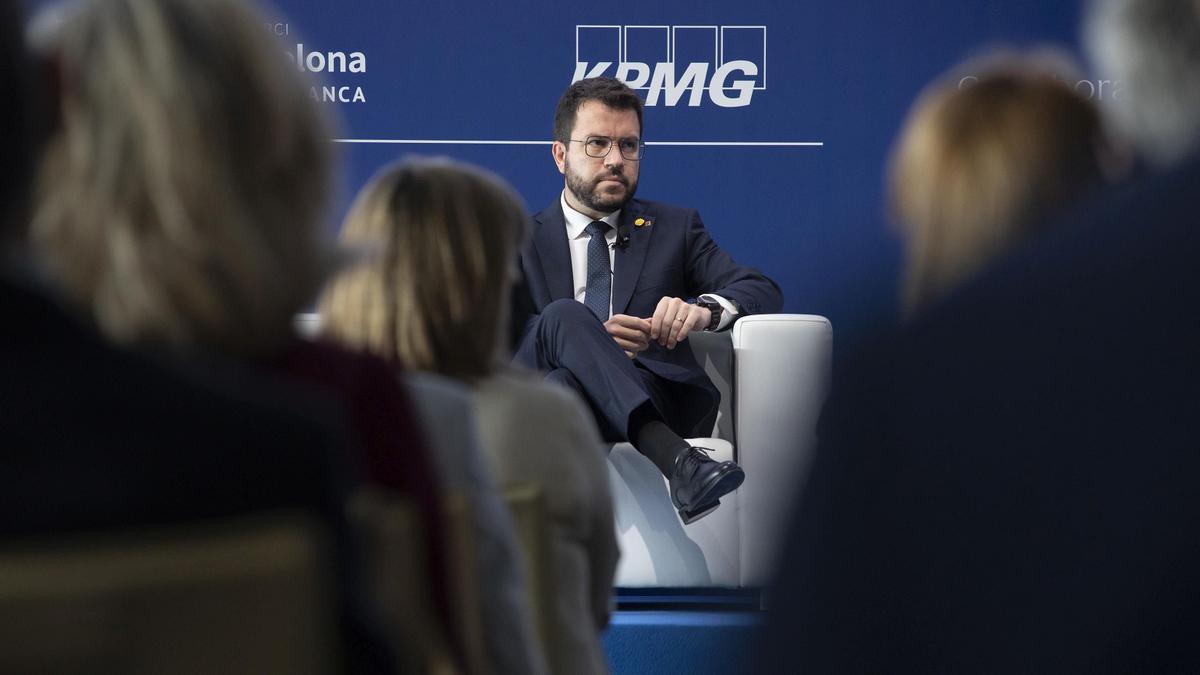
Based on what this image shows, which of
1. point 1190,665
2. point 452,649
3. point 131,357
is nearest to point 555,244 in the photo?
point 452,649

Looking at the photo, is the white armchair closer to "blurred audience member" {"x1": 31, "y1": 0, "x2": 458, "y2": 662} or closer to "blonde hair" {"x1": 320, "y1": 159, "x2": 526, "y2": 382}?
"blonde hair" {"x1": 320, "y1": 159, "x2": 526, "y2": 382}

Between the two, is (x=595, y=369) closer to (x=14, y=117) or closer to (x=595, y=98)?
(x=595, y=98)

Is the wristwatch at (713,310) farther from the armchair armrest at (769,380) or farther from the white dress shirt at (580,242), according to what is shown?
the white dress shirt at (580,242)

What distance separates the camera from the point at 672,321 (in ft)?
12.9

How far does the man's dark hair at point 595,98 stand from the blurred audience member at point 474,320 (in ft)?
9.72

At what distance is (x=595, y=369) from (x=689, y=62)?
299 centimetres

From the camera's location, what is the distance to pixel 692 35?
638 centimetres

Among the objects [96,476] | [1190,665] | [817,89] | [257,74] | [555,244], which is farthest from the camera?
[817,89]

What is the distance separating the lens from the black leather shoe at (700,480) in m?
3.41

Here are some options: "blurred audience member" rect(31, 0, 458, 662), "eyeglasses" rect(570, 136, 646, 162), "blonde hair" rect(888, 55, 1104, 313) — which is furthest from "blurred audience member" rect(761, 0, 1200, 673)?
"eyeglasses" rect(570, 136, 646, 162)

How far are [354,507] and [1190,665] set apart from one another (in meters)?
0.48

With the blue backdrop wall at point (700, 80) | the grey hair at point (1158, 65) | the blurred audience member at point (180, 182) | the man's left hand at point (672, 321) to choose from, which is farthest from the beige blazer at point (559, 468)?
the blue backdrop wall at point (700, 80)

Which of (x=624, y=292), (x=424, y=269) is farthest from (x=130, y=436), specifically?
(x=624, y=292)

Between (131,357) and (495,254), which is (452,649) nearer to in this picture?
(131,357)
